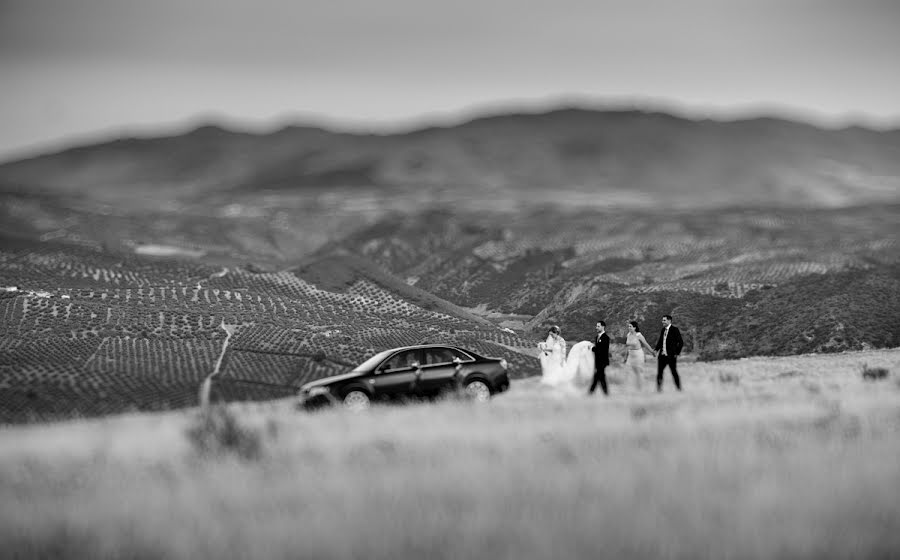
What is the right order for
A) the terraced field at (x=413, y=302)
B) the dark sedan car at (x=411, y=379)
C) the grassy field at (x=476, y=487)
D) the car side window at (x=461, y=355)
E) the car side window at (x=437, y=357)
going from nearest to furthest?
the grassy field at (x=476, y=487)
the dark sedan car at (x=411, y=379)
the car side window at (x=437, y=357)
the car side window at (x=461, y=355)
the terraced field at (x=413, y=302)

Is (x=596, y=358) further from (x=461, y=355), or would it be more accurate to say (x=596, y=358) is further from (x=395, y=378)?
(x=395, y=378)

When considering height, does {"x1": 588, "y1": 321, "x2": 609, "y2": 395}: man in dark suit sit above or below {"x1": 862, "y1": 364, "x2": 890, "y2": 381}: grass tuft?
above

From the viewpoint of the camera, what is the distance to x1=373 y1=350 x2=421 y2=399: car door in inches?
834

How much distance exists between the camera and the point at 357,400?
21016 mm

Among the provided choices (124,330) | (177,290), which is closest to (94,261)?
(177,290)

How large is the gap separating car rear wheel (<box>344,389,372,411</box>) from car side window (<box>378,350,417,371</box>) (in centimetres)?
83

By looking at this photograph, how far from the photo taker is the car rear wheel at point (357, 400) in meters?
20.9

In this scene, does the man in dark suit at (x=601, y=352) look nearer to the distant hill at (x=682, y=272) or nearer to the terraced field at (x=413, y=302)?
the terraced field at (x=413, y=302)

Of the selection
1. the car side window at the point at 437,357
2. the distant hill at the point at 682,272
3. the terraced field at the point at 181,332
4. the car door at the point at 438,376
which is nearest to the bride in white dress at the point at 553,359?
the car side window at the point at 437,357

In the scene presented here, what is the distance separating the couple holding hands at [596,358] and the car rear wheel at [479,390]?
194 centimetres

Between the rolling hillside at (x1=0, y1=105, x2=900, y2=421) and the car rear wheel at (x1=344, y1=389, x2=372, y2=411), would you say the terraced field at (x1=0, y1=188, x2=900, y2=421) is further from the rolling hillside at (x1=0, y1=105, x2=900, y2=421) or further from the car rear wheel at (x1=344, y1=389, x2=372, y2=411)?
the car rear wheel at (x1=344, y1=389, x2=372, y2=411)

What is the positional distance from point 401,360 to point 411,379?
67 cm

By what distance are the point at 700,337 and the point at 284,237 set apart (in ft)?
358

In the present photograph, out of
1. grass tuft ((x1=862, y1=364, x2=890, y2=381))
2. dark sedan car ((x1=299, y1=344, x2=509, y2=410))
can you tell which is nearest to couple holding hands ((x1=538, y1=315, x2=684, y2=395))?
dark sedan car ((x1=299, y1=344, x2=509, y2=410))
